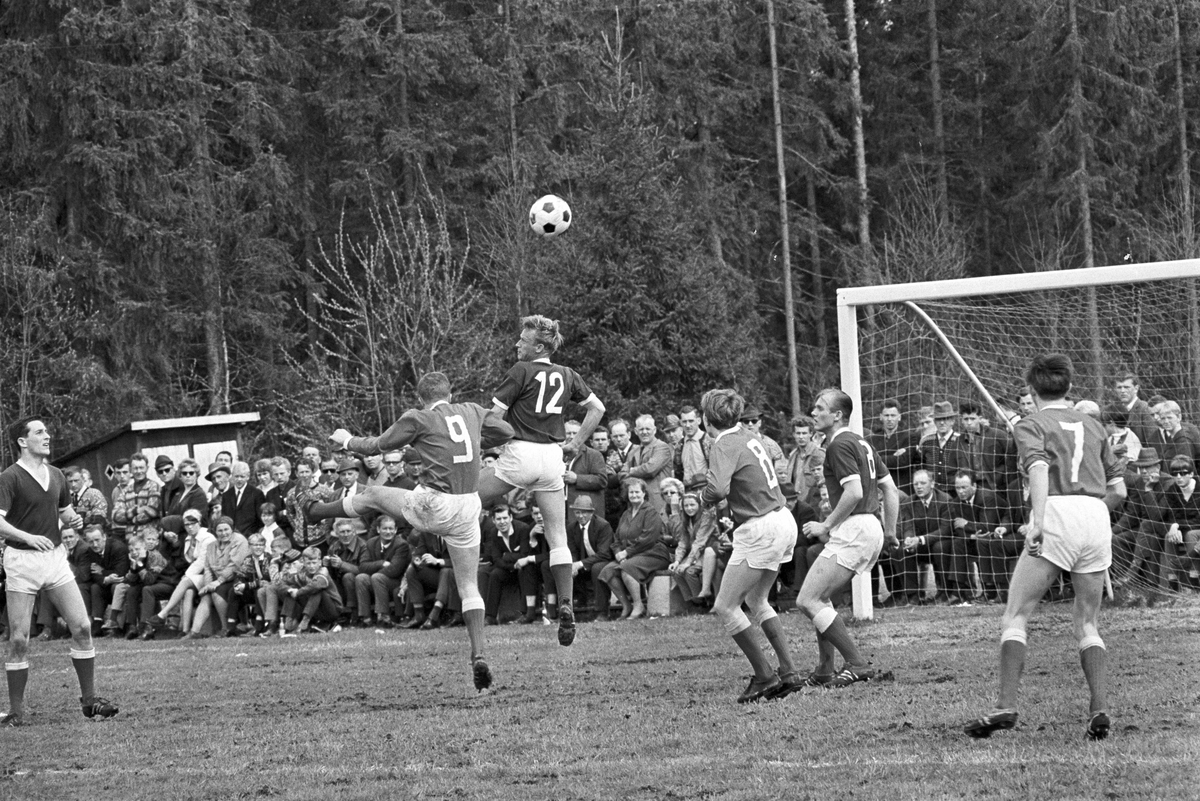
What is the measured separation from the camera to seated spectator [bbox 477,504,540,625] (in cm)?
1738

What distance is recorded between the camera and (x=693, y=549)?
1648cm

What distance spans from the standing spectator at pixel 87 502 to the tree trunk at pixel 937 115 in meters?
23.7

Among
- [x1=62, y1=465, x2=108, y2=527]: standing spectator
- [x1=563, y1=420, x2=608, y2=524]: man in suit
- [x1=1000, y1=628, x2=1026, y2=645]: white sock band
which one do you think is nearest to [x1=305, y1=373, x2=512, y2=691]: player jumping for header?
[x1=1000, y1=628, x2=1026, y2=645]: white sock band

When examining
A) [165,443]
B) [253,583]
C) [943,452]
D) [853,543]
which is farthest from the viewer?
[165,443]

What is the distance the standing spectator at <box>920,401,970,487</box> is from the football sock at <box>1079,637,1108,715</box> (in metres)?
8.00

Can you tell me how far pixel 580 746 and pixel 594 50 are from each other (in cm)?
2981

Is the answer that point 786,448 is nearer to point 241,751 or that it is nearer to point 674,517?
point 674,517

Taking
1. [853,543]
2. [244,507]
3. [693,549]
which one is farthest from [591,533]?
[853,543]

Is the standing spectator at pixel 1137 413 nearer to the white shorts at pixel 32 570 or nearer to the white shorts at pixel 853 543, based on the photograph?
the white shorts at pixel 853 543

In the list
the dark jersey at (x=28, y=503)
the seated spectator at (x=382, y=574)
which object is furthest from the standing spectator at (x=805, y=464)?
the dark jersey at (x=28, y=503)

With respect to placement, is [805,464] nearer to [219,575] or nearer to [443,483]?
[443,483]

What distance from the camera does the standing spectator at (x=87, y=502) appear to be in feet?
70.1

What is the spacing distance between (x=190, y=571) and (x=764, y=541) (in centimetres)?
1206

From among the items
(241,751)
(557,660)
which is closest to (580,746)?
(241,751)
